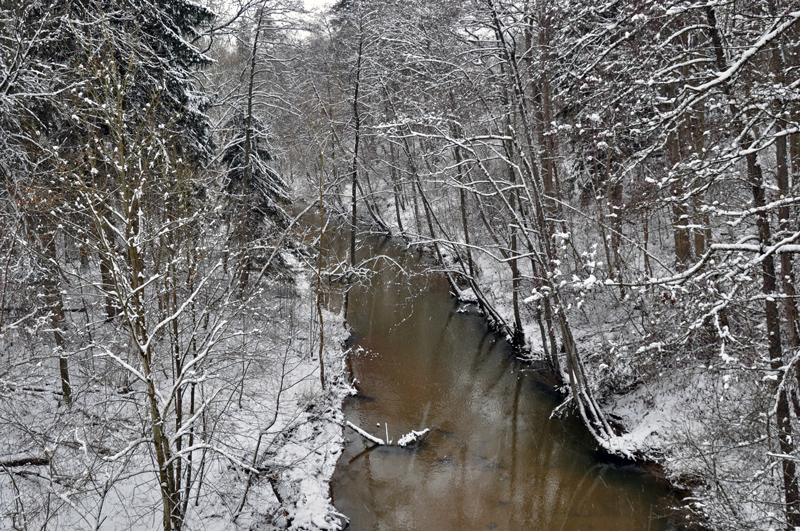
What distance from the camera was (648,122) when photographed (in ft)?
16.9

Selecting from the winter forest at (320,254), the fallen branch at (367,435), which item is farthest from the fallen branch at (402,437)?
the winter forest at (320,254)

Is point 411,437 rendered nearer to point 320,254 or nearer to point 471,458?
point 471,458

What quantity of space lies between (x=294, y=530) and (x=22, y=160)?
682cm

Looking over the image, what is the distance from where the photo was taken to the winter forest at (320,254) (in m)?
5.10

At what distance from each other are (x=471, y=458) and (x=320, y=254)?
5608 mm

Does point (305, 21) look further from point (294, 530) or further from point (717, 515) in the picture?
point (717, 515)

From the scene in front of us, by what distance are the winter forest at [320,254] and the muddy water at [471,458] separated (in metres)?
0.42

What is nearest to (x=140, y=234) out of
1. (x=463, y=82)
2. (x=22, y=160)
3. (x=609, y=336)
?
(x=22, y=160)

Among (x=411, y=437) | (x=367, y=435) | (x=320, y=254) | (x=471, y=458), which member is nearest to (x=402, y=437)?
(x=411, y=437)

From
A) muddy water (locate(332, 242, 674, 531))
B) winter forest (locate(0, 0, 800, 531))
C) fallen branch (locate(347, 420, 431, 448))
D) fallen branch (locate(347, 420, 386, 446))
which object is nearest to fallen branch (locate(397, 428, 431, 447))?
→ fallen branch (locate(347, 420, 431, 448))

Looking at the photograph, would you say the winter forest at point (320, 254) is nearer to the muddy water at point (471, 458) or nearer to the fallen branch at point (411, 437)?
the muddy water at point (471, 458)

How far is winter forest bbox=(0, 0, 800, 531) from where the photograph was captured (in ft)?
16.7

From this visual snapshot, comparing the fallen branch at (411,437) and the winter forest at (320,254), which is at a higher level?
the winter forest at (320,254)

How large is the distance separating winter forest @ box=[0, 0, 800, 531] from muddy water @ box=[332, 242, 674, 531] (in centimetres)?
42
